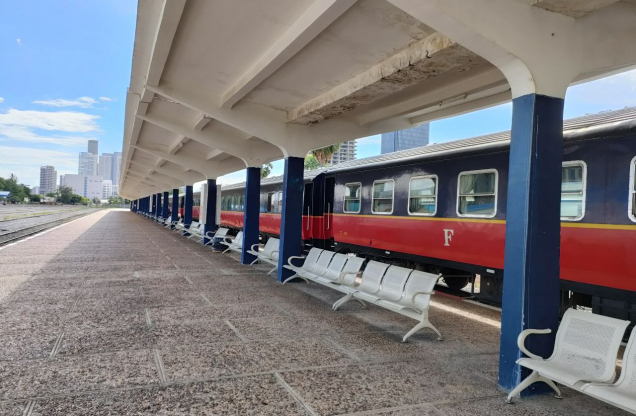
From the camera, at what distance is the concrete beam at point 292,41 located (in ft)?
17.4

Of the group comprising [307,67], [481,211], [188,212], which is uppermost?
[307,67]

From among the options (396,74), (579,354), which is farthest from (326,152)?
(579,354)

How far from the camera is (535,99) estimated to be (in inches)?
173

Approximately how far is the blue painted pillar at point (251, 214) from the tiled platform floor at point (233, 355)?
12.6ft

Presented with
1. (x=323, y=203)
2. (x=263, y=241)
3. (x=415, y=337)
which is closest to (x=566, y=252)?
(x=415, y=337)

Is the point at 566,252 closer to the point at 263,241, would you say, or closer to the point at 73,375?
the point at 73,375

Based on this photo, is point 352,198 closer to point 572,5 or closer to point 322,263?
point 322,263

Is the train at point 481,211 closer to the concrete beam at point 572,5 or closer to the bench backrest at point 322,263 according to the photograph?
the bench backrest at point 322,263

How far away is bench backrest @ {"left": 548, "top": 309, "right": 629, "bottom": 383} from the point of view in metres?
3.85

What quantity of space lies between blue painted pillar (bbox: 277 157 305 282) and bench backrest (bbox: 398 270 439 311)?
14.4 ft

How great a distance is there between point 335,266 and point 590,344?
526 centimetres

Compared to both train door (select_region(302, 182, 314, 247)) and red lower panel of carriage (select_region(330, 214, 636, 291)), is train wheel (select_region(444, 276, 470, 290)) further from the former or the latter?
train door (select_region(302, 182, 314, 247))

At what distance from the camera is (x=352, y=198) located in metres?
12.3

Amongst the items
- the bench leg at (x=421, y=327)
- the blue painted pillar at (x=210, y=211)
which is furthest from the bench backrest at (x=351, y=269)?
the blue painted pillar at (x=210, y=211)
